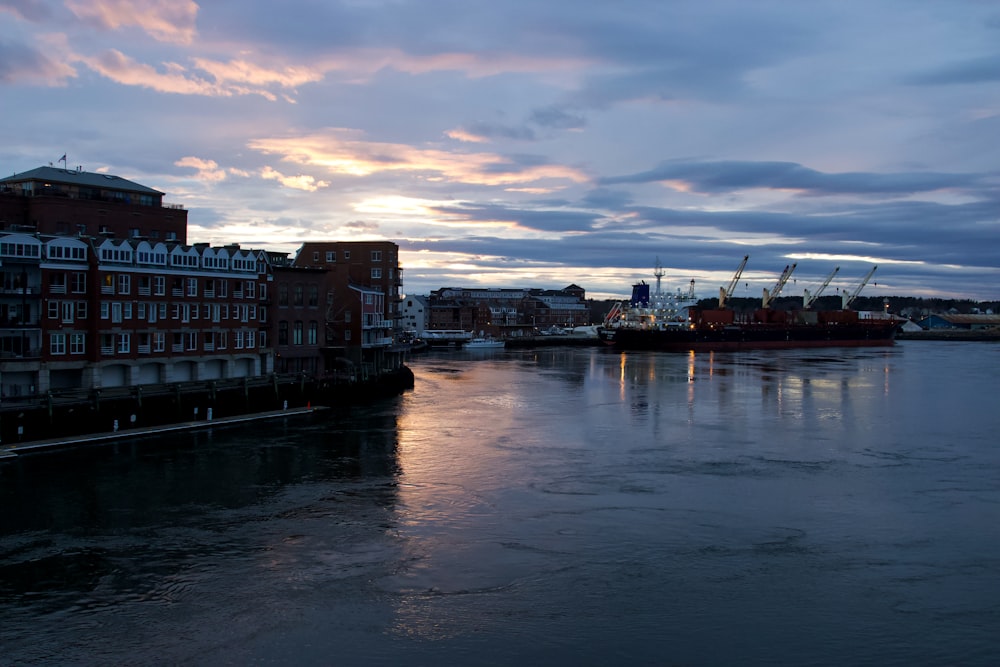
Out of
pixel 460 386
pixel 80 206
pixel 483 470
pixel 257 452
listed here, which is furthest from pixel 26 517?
pixel 460 386

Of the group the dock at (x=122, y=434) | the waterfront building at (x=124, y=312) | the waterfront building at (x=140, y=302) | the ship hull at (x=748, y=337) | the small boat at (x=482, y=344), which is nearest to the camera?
the dock at (x=122, y=434)

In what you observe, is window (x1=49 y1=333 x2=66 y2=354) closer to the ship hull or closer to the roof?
the roof

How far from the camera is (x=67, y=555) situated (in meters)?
22.8

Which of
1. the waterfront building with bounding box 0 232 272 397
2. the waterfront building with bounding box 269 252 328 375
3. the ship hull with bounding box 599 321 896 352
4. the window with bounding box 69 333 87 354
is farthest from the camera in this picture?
the ship hull with bounding box 599 321 896 352

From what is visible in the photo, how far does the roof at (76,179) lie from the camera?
54.5m

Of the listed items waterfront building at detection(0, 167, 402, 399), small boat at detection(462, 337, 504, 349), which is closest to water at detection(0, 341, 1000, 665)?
waterfront building at detection(0, 167, 402, 399)

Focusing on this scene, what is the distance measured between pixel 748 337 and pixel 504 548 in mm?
136431

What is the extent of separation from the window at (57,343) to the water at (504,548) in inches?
300

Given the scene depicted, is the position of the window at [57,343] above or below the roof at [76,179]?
below

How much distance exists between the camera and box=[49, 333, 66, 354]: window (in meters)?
41.5

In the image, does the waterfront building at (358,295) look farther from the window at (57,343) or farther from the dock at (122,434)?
the window at (57,343)

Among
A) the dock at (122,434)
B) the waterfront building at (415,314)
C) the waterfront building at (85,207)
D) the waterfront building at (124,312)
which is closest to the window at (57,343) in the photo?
the waterfront building at (124,312)

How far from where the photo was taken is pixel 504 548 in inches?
947

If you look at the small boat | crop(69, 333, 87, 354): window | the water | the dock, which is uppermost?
crop(69, 333, 87, 354): window
